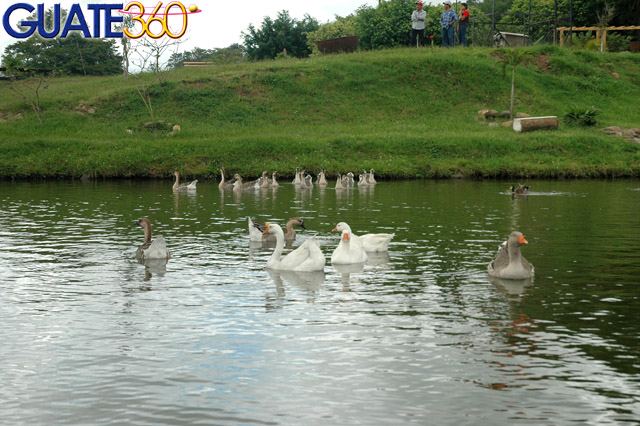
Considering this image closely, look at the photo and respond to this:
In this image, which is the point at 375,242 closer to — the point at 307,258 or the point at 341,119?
the point at 307,258

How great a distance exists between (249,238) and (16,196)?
18.2 metres

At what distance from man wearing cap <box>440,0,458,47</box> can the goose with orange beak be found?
53.5 metres

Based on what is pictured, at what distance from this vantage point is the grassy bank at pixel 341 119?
47719mm

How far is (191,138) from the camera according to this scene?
172ft

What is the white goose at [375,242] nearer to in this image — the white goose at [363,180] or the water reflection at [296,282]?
the water reflection at [296,282]

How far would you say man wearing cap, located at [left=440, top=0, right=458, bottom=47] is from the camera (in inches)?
2662

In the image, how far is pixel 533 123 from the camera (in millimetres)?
54844

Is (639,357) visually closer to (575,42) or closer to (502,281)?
(502,281)

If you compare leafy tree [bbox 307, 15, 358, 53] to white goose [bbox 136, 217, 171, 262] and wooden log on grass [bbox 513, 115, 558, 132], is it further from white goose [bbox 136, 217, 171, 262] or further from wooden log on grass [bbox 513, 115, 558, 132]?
white goose [bbox 136, 217, 171, 262]

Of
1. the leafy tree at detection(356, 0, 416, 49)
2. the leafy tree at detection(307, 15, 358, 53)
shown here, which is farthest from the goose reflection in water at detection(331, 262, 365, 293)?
the leafy tree at detection(307, 15, 358, 53)

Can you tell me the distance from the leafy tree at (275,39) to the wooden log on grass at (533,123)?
5042 centimetres

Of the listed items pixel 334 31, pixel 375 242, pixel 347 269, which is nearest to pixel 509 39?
pixel 334 31

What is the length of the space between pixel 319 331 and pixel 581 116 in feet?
163

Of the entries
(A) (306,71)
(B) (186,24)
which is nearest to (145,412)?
(B) (186,24)
